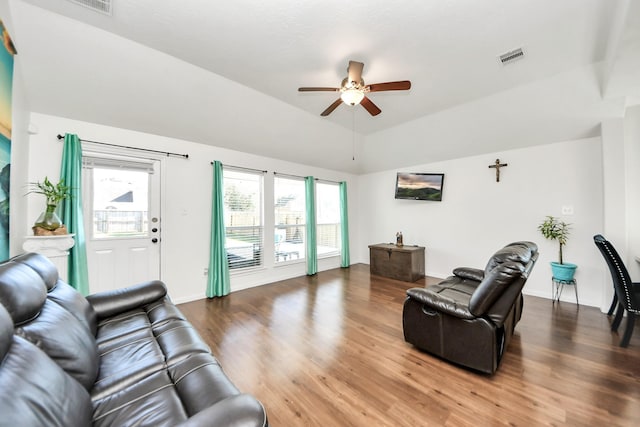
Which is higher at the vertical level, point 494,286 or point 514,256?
point 514,256

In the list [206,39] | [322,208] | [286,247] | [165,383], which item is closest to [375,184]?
[322,208]

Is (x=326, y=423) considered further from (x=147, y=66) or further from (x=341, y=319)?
(x=147, y=66)

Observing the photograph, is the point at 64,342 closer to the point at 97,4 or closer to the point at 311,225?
the point at 97,4

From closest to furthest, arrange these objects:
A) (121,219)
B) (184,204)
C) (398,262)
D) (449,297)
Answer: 1. (449,297)
2. (121,219)
3. (184,204)
4. (398,262)

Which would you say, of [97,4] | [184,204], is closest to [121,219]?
[184,204]

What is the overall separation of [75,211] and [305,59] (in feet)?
10.5

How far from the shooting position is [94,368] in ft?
4.05

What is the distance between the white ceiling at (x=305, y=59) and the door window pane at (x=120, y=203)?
2.32 feet

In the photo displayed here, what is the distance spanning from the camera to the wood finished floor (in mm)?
1619

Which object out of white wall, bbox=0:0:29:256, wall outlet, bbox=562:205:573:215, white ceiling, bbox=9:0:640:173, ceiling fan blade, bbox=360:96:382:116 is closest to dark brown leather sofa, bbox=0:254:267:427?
white wall, bbox=0:0:29:256

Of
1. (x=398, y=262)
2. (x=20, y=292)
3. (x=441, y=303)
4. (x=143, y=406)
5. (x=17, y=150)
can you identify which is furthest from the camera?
(x=398, y=262)

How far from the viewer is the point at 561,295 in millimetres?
3664

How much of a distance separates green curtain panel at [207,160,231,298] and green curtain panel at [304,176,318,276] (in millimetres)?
1823

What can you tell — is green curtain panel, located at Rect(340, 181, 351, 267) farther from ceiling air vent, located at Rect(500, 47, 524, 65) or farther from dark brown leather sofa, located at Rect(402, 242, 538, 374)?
ceiling air vent, located at Rect(500, 47, 524, 65)
